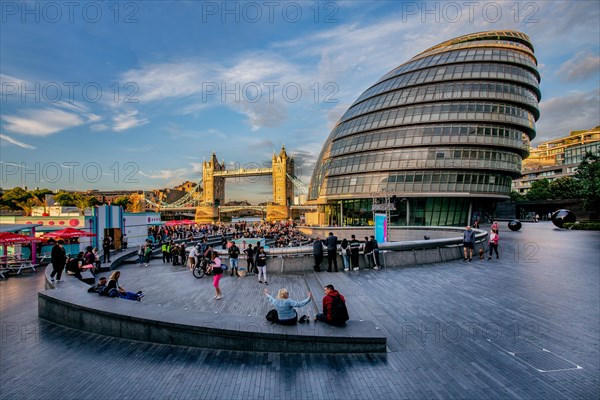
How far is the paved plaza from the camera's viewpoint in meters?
5.61

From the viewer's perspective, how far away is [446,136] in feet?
148

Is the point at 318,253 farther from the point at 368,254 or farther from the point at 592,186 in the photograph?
the point at 592,186

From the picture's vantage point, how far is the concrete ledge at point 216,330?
23.0ft

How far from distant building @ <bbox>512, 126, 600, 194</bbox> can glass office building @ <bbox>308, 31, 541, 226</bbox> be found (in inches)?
1597

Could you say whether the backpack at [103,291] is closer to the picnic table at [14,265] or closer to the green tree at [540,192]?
the picnic table at [14,265]

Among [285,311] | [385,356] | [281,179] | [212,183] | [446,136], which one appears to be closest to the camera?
[385,356]

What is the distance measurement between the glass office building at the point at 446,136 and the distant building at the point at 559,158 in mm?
40560

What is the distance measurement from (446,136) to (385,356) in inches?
1754

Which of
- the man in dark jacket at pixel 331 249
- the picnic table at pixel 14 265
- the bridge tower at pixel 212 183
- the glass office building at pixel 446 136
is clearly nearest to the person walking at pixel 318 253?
the man in dark jacket at pixel 331 249

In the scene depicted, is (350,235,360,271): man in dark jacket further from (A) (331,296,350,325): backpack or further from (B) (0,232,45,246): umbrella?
(B) (0,232,45,246): umbrella

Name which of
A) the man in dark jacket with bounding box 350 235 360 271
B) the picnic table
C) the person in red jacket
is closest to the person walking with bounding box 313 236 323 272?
the man in dark jacket with bounding box 350 235 360 271

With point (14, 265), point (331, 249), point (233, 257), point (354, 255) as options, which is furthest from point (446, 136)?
point (14, 265)

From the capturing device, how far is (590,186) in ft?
124

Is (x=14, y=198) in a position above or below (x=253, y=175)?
below
